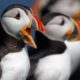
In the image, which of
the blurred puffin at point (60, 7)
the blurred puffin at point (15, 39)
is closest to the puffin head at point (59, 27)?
the blurred puffin at point (15, 39)

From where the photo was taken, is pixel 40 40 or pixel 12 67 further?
pixel 40 40

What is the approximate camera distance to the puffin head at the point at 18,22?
0.96m

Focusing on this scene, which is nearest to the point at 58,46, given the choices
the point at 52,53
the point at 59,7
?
the point at 52,53

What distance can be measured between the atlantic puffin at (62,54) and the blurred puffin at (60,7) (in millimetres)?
335

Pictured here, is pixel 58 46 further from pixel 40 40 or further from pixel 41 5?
pixel 41 5

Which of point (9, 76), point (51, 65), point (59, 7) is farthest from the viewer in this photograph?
point (59, 7)

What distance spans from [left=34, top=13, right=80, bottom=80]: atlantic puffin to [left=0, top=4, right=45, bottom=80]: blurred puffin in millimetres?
89

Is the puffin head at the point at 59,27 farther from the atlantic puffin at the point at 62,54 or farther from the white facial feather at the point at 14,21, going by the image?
the white facial feather at the point at 14,21

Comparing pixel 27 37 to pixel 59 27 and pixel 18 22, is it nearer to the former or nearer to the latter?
pixel 18 22

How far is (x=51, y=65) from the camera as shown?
1074 millimetres

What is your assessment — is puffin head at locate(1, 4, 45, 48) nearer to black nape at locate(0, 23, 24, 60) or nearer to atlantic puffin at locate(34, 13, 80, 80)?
black nape at locate(0, 23, 24, 60)

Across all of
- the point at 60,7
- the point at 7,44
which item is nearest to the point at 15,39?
the point at 7,44

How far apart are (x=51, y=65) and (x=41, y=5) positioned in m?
0.53

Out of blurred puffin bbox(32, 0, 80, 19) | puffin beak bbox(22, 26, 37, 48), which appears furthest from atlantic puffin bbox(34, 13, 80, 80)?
blurred puffin bbox(32, 0, 80, 19)
